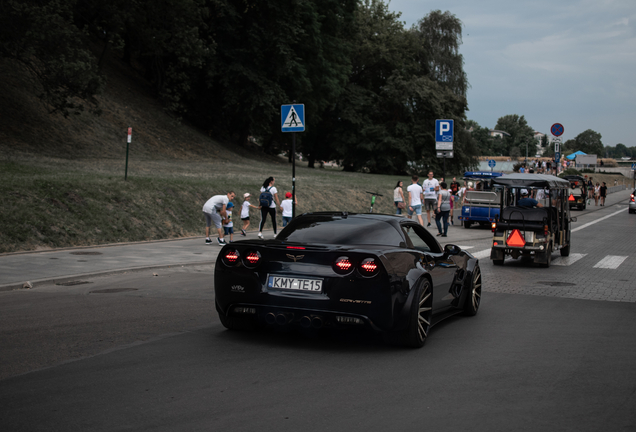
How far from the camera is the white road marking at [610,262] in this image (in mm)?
14729

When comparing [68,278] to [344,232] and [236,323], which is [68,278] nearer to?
[236,323]

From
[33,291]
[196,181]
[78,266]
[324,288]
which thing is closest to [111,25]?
[196,181]

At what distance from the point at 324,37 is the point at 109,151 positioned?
2241cm

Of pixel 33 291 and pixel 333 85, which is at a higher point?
pixel 333 85

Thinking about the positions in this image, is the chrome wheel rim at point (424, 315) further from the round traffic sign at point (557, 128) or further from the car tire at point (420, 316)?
the round traffic sign at point (557, 128)

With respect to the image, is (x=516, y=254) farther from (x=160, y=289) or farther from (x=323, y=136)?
(x=323, y=136)

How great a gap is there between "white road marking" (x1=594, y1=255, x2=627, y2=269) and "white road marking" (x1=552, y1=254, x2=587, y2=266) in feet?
1.95

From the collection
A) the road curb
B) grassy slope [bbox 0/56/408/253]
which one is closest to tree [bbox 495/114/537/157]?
grassy slope [bbox 0/56/408/253]

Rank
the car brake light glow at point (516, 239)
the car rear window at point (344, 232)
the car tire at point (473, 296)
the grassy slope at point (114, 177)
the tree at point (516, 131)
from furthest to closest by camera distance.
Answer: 1. the tree at point (516, 131)
2. the grassy slope at point (114, 177)
3. the car brake light glow at point (516, 239)
4. the car tire at point (473, 296)
5. the car rear window at point (344, 232)

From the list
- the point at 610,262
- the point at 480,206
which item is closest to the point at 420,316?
the point at 610,262

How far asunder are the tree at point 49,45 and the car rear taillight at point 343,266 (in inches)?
853

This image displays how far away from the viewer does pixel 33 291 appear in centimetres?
1003

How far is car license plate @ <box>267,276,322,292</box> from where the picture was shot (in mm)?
6102

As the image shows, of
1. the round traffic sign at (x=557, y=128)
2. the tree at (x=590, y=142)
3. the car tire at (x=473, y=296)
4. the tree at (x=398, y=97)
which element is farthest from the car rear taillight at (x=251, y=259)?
the tree at (x=590, y=142)
